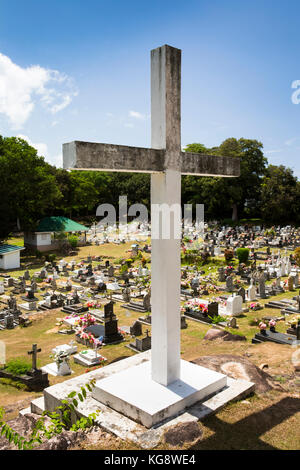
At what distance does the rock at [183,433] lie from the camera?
4418 millimetres

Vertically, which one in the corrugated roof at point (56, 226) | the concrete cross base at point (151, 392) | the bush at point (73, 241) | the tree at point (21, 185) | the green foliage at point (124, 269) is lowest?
the green foliage at point (124, 269)

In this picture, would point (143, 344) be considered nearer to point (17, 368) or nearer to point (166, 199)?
point (17, 368)

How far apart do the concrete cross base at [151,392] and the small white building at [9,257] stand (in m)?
20.7

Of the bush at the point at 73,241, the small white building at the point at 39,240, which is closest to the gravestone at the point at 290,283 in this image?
the bush at the point at 73,241

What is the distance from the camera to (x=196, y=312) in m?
12.9

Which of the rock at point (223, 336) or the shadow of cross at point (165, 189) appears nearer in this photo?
the shadow of cross at point (165, 189)

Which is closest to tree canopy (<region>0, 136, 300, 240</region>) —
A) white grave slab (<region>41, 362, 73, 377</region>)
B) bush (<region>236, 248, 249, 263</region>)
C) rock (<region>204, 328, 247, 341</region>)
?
bush (<region>236, 248, 249, 263</region>)

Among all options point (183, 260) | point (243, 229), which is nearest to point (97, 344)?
point (183, 260)

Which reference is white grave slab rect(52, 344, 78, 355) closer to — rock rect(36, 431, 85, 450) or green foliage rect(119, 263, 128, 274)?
rock rect(36, 431, 85, 450)

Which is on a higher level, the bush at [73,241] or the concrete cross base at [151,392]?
the bush at [73,241]

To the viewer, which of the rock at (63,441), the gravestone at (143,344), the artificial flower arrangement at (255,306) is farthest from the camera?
the artificial flower arrangement at (255,306)

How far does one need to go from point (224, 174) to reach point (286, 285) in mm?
12563

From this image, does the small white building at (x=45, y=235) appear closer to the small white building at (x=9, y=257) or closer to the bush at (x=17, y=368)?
the small white building at (x=9, y=257)

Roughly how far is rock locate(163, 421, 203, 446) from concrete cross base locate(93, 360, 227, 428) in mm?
213
